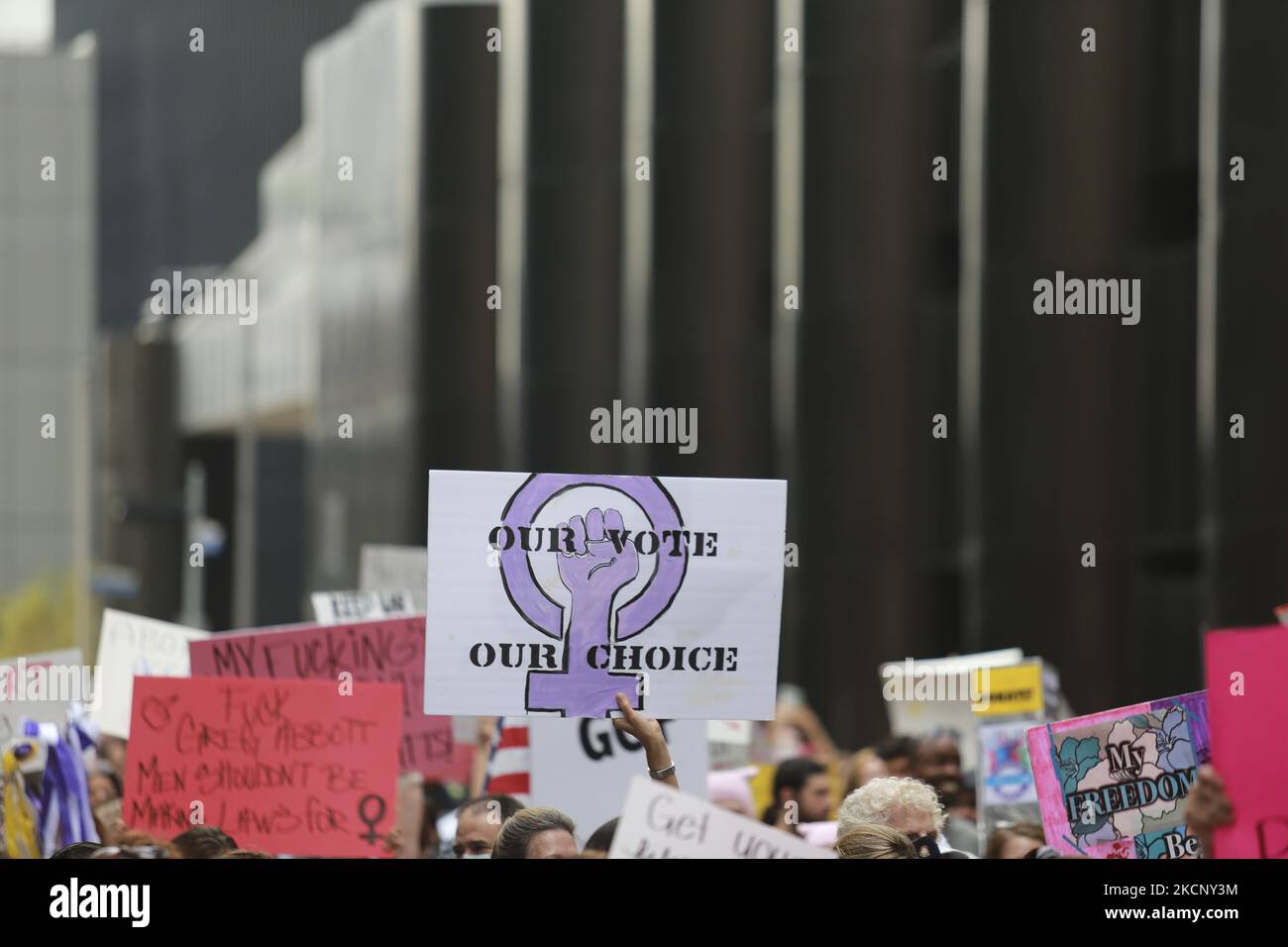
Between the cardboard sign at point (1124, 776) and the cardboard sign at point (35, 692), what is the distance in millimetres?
3264

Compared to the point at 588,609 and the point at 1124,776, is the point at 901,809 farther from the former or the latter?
the point at 588,609

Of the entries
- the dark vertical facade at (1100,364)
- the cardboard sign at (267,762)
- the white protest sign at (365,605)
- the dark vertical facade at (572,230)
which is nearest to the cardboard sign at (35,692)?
the white protest sign at (365,605)

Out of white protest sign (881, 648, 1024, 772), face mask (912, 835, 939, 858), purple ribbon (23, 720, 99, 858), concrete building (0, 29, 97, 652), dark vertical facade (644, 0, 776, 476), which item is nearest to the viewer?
face mask (912, 835, 939, 858)

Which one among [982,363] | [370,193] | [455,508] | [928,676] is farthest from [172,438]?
[455,508]

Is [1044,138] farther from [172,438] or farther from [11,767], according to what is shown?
[172,438]

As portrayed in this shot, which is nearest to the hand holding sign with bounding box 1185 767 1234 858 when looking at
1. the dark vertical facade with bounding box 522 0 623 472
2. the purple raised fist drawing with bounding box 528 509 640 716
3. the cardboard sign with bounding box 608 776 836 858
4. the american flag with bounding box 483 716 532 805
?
the cardboard sign with bounding box 608 776 836 858

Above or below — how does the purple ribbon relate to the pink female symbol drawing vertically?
below

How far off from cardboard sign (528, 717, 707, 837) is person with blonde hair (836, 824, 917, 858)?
233cm

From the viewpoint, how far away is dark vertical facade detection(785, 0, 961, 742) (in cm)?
1578

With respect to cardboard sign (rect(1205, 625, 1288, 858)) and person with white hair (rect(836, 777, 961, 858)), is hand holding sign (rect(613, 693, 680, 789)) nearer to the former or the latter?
person with white hair (rect(836, 777, 961, 858))

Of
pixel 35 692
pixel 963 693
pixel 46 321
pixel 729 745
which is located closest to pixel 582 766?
pixel 35 692

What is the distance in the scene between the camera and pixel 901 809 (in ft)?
15.0

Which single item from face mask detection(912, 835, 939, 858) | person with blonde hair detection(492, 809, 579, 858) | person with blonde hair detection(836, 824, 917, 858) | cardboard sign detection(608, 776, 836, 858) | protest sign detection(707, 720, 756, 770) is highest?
cardboard sign detection(608, 776, 836, 858)

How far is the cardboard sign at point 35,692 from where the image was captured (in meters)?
6.18
